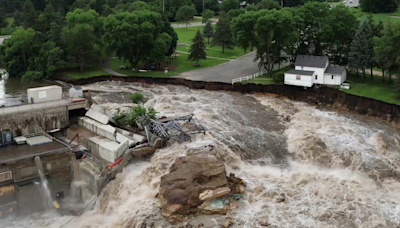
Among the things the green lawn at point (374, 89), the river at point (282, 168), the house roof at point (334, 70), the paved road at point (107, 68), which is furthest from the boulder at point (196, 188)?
the paved road at point (107, 68)

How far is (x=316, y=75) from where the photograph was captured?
57312 mm

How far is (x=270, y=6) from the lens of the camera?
102 m

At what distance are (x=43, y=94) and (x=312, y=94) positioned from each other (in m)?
30.4

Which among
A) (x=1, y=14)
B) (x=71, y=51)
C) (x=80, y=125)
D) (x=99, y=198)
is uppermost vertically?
(x=1, y=14)

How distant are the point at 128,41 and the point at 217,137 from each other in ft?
95.7

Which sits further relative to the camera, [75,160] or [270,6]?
[270,6]

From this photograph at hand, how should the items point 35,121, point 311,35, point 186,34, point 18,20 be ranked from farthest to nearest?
1. point 18,20
2. point 186,34
3. point 311,35
4. point 35,121

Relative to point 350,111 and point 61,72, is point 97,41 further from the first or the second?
point 350,111

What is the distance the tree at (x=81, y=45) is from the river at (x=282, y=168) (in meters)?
17.8

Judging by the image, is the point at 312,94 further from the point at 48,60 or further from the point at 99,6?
the point at 99,6

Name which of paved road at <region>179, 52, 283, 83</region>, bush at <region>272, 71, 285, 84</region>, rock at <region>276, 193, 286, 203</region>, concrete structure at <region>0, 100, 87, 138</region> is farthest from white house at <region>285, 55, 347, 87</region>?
rock at <region>276, 193, 286, 203</region>

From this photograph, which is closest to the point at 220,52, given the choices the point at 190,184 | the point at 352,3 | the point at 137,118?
the point at 137,118

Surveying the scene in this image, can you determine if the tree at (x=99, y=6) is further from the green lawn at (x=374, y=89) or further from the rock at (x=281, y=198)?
the rock at (x=281, y=198)

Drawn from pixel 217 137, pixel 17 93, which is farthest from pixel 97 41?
pixel 217 137
